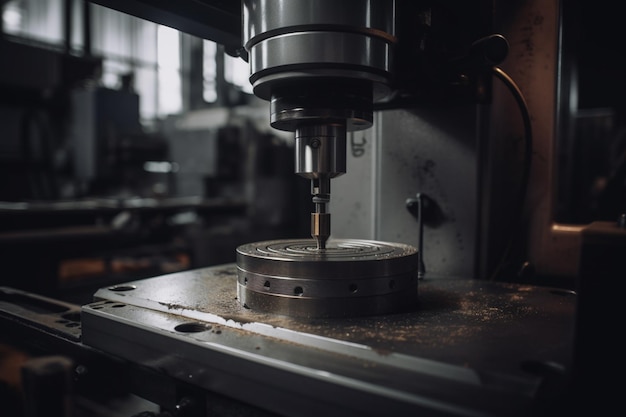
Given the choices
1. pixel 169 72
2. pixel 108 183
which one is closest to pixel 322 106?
pixel 108 183

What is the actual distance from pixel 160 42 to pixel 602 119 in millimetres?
6995

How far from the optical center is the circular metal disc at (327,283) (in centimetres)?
53

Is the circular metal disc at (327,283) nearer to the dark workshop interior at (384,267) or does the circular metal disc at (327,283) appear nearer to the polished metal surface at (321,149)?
the dark workshop interior at (384,267)

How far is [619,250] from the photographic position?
0.34 m

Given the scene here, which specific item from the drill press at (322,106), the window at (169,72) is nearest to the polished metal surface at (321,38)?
the drill press at (322,106)

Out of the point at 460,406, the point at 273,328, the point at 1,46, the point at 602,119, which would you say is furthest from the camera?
the point at 602,119

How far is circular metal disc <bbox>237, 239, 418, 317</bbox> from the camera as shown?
528 mm

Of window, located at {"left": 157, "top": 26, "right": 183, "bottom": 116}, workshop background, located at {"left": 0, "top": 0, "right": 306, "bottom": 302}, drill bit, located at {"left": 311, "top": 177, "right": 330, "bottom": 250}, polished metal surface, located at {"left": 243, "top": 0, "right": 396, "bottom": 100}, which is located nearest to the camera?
polished metal surface, located at {"left": 243, "top": 0, "right": 396, "bottom": 100}

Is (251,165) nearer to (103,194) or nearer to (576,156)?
(103,194)

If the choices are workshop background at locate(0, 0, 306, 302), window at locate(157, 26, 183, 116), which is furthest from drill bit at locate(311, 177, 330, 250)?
window at locate(157, 26, 183, 116)

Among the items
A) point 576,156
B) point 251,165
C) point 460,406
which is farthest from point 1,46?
point 576,156

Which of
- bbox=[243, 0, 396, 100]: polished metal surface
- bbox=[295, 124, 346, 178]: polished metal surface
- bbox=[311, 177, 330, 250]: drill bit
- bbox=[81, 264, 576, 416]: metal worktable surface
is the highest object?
bbox=[243, 0, 396, 100]: polished metal surface

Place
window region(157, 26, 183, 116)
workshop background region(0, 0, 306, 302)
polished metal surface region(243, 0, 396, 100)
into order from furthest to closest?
window region(157, 26, 183, 116)
workshop background region(0, 0, 306, 302)
polished metal surface region(243, 0, 396, 100)

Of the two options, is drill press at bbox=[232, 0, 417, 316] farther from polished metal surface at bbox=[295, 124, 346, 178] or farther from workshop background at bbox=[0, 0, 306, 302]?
workshop background at bbox=[0, 0, 306, 302]
